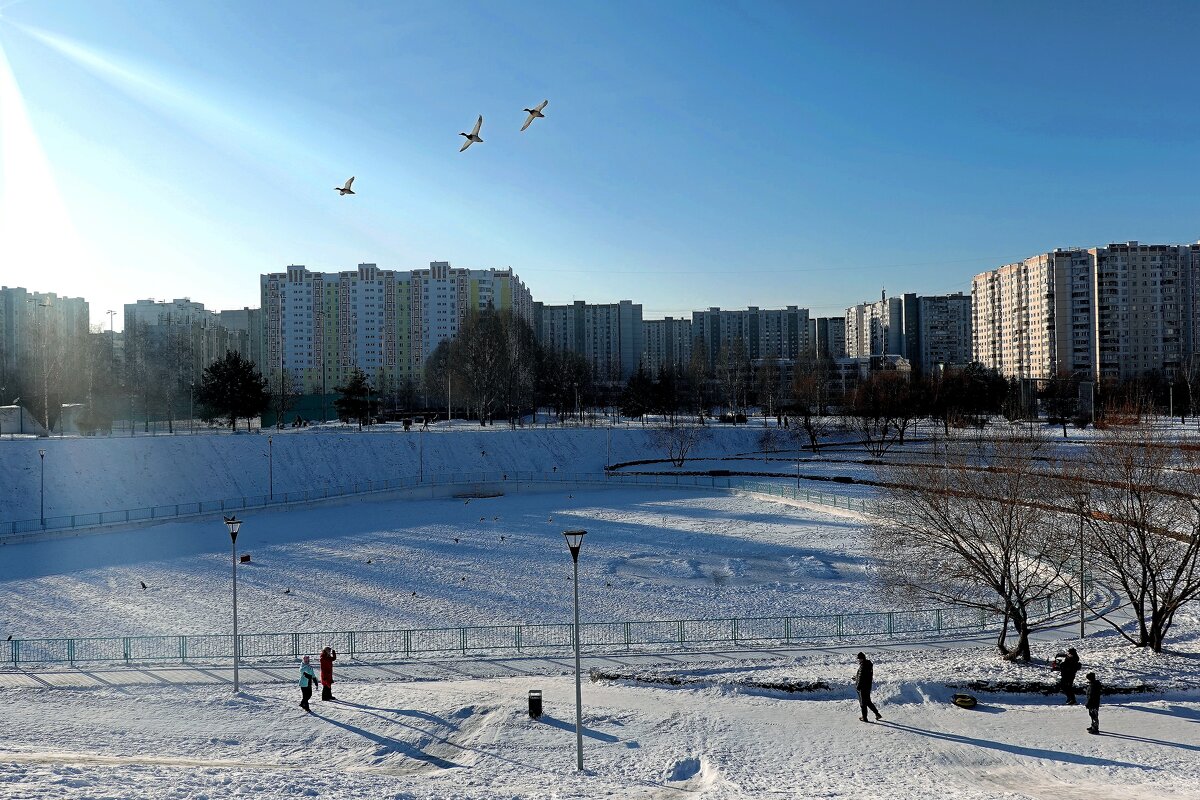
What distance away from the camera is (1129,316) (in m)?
130

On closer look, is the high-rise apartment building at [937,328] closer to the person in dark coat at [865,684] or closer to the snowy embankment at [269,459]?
the snowy embankment at [269,459]

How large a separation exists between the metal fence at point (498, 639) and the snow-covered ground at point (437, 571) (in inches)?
50.5

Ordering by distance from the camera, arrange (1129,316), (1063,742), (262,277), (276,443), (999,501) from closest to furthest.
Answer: (1063,742) < (999,501) < (276,443) < (1129,316) < (262,277)

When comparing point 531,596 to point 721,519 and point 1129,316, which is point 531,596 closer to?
point 721,519

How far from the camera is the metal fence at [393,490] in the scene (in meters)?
39.7

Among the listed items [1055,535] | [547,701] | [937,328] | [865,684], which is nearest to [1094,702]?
[865,684]

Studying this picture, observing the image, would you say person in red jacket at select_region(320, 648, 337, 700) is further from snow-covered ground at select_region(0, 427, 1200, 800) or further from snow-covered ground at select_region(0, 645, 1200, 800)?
snow-covered ground at select_region(0, 427, 1200, 800)

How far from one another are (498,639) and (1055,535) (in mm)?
15304

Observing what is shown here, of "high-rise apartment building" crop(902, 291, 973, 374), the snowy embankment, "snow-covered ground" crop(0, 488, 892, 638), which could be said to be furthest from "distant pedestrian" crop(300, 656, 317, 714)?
"high-rise apartment building" crop(902, 291, 973, 374)

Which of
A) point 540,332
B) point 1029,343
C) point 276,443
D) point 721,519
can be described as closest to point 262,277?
point 540,332

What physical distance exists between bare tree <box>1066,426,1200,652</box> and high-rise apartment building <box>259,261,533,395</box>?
134 meters

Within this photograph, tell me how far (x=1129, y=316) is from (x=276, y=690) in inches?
5894

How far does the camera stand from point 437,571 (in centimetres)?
2912

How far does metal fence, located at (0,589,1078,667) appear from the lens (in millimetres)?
19406
